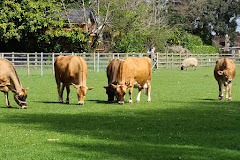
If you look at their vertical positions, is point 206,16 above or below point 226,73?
above

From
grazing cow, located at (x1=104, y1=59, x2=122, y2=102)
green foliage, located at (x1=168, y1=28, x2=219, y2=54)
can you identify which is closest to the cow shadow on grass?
grazing cow, located at (x1=104, y1=59, x2=122, y2=102)

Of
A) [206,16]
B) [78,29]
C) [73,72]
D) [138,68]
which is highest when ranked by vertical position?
Answer: [206,16]

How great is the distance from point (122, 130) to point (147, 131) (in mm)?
514

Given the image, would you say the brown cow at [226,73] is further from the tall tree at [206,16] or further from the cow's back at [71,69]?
the tall tree at [206,16]

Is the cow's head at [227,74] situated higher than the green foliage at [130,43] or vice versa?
the green foliage at [130,43]

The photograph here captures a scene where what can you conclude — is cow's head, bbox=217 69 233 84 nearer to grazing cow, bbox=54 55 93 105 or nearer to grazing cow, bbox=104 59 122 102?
grazing cow, bbox=104 59 122 102

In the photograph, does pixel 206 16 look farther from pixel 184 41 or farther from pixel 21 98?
pixel 21 98

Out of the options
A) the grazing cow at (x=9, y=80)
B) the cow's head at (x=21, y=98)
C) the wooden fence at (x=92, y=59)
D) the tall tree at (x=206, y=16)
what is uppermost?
the tall tree at (x=206, y=16)

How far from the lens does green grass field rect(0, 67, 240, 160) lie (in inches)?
327

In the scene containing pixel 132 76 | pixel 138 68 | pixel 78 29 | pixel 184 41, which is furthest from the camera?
pixel 184 41

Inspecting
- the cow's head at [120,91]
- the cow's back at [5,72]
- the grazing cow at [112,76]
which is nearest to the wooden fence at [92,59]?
the grazing cow at [112,76]

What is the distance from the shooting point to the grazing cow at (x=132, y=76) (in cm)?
1630

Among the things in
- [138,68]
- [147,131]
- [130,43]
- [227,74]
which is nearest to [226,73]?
[227,74]

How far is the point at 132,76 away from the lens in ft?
55.9
